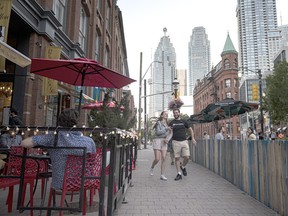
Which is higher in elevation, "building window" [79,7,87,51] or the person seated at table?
"building window" [79,7,87,51]

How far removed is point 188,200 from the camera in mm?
5379

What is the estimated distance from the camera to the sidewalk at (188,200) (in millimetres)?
4582

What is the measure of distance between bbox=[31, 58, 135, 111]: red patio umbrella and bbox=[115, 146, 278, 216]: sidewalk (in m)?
2.70

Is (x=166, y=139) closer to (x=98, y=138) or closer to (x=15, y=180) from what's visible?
(x=98, y=138)

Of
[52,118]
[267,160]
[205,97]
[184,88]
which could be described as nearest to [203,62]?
[205,97]

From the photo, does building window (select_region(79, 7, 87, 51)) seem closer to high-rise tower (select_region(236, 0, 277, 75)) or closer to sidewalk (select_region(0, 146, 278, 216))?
sidewalk (select_region(0, 146, 278, 216))

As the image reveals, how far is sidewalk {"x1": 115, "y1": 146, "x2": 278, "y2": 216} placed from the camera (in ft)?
15.0

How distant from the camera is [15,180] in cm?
380

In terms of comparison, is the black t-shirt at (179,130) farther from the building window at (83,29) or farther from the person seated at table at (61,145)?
the building window at (83,29)

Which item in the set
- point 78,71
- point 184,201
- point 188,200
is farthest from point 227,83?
point 184,201

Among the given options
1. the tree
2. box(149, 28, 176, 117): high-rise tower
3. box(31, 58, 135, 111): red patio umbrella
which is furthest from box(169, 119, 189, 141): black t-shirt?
the tree

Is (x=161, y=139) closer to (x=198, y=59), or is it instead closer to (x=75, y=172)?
(x=75, y=172)

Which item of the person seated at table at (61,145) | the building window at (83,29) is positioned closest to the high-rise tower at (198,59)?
the building window at (83,29)

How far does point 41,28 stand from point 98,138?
5.22 meters
